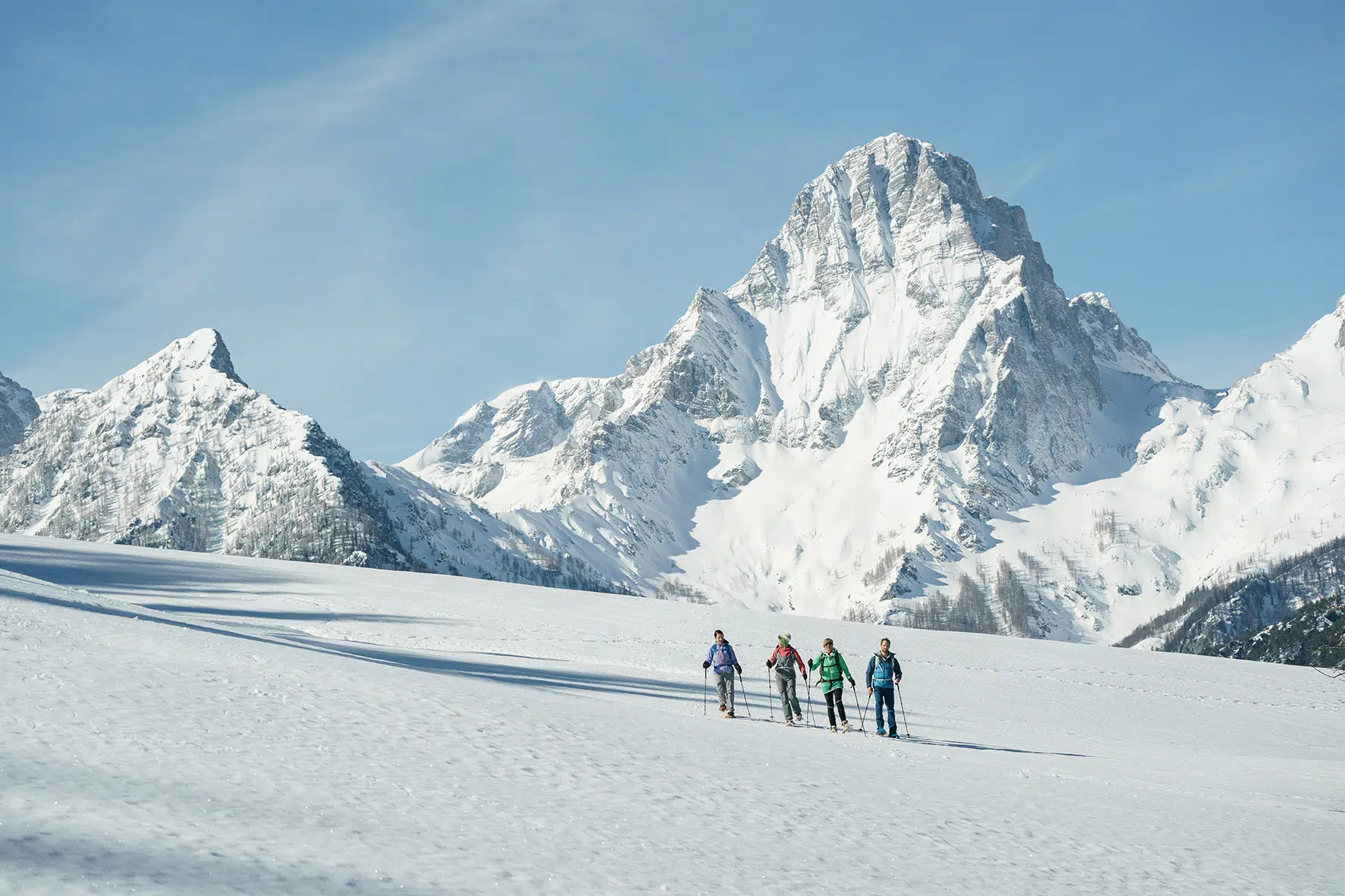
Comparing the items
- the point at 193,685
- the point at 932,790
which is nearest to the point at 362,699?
the point at 193,685

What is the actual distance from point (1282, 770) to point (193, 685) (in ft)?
83.0

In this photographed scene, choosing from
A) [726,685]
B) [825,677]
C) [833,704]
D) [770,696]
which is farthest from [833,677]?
[770,696]

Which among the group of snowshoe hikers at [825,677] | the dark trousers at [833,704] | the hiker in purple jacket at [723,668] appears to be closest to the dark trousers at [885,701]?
the group of snowshoe hikers at [825,677]

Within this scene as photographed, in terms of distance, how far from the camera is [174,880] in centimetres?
938

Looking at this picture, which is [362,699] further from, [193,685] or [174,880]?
[174,880]

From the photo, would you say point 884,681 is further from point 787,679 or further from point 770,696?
point 770,696

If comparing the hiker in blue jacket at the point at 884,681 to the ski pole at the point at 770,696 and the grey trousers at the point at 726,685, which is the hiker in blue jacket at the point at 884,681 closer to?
the ski pole at the point at 770,696

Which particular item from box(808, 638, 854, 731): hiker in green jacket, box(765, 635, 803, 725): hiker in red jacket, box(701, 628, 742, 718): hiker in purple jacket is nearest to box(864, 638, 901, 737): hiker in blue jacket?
box(808, 638, 854, 731): hiker in green jacket

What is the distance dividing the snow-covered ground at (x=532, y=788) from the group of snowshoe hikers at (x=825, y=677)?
1053mm

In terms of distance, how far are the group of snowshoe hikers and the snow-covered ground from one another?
1053 mm

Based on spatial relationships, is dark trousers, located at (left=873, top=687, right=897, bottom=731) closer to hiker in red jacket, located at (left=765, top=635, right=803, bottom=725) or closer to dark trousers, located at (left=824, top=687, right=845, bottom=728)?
dark trousers, located at (left=824, top=687, right=845, bottom=728)

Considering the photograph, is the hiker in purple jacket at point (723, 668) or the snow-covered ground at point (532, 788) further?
the hiker in purple jacket at point (723, 668)

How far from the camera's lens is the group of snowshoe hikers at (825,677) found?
82.1 ft

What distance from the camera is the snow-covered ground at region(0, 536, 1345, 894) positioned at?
418 inches
